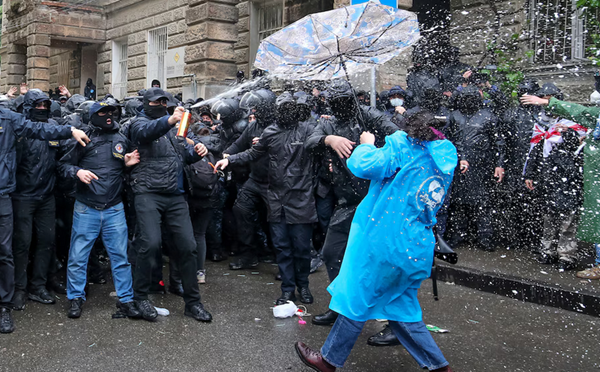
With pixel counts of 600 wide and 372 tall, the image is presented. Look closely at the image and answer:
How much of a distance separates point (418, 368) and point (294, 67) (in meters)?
2.53

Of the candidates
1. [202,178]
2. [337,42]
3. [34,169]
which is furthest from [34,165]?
[337,42]

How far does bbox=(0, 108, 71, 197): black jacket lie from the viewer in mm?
5102

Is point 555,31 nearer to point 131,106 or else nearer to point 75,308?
point 131,106

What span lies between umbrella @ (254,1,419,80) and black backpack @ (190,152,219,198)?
63.2 inches

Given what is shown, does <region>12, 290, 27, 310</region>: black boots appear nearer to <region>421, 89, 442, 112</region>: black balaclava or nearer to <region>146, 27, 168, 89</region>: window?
<region>421, 89, 442, 112</region>: black balaclava

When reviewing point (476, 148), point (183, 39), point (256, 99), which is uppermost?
point (183, 39)

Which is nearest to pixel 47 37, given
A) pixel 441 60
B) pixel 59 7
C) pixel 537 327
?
pixel 59 7

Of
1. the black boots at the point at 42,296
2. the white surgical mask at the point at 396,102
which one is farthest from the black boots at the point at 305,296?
the white surgical mask at the point at 396,102

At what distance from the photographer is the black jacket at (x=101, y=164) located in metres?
5.40

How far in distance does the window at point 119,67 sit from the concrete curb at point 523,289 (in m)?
19.5

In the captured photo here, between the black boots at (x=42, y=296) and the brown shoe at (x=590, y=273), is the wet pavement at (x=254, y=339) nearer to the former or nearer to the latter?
the black boots at (x=42, y=296)

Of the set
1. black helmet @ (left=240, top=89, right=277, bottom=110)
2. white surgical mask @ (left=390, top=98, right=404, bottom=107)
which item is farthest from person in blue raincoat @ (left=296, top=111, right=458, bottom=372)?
white surgical mask @ (left=390, top=98, right=404, bottom=107)

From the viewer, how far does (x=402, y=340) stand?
12.7 feet

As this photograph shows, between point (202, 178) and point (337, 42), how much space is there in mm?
2135
